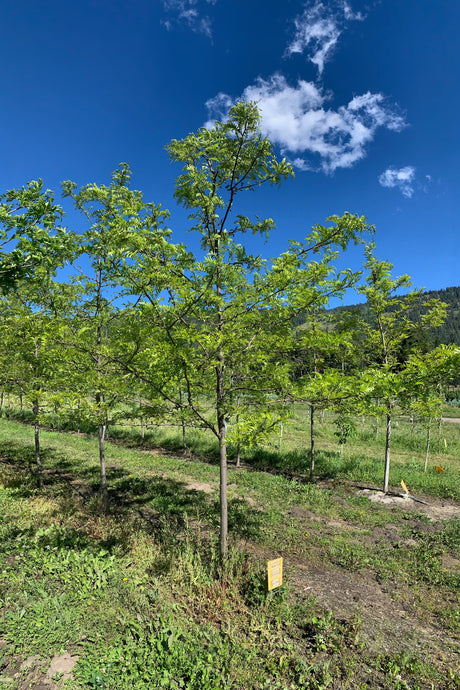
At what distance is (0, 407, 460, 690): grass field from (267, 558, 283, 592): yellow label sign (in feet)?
0.98

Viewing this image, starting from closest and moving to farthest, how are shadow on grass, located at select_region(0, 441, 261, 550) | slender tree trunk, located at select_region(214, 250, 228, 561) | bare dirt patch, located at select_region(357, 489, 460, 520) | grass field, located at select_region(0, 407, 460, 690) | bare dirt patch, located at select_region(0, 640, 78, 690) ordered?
bare dirt patch, located at select_region(0, 640, 78, 690)
grass field, located at select_region(0, 407, 460, 690)
slender tree trunk, located at select_region(214, 250, 228, 561)
shadow on grass, located at select_region(0, 441, 261, 550)
bare dirt patch, located at select_region(357, 489, 460, 520)

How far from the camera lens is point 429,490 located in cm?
1134

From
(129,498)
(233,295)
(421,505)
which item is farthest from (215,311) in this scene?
(421,505)

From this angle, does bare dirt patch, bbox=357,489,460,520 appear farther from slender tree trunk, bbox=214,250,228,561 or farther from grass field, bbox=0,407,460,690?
slender tree trunk, bbox=214,250,228,561

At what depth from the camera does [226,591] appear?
4820 mm

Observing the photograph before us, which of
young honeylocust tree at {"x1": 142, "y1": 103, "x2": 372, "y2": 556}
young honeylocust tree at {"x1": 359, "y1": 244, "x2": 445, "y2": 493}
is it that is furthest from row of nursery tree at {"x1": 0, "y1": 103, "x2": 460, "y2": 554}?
young honeylocust tree at {"x1": 359, "y1": 244, "x2": 445, "y2": 493}

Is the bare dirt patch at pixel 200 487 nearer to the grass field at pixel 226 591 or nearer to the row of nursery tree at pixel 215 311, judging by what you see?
the grass field at pixel 226 591

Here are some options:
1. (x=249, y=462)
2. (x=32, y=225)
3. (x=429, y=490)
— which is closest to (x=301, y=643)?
(x=32, y=225)

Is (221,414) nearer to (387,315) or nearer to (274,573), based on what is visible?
(274,573)

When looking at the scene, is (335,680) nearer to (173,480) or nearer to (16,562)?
(16,562)

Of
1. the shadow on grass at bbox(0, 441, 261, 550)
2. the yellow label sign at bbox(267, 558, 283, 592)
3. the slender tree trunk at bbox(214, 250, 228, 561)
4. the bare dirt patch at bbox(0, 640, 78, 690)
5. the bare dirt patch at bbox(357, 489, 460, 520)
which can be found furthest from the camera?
the bare dirt patch at bbox(357, 489, 460, 520)

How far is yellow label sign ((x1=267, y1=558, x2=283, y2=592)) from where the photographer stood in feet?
14.8

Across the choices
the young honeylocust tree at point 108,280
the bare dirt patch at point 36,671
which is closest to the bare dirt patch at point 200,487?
the young honeylocust tree at point 108,280

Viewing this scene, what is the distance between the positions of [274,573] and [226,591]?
0.85m
